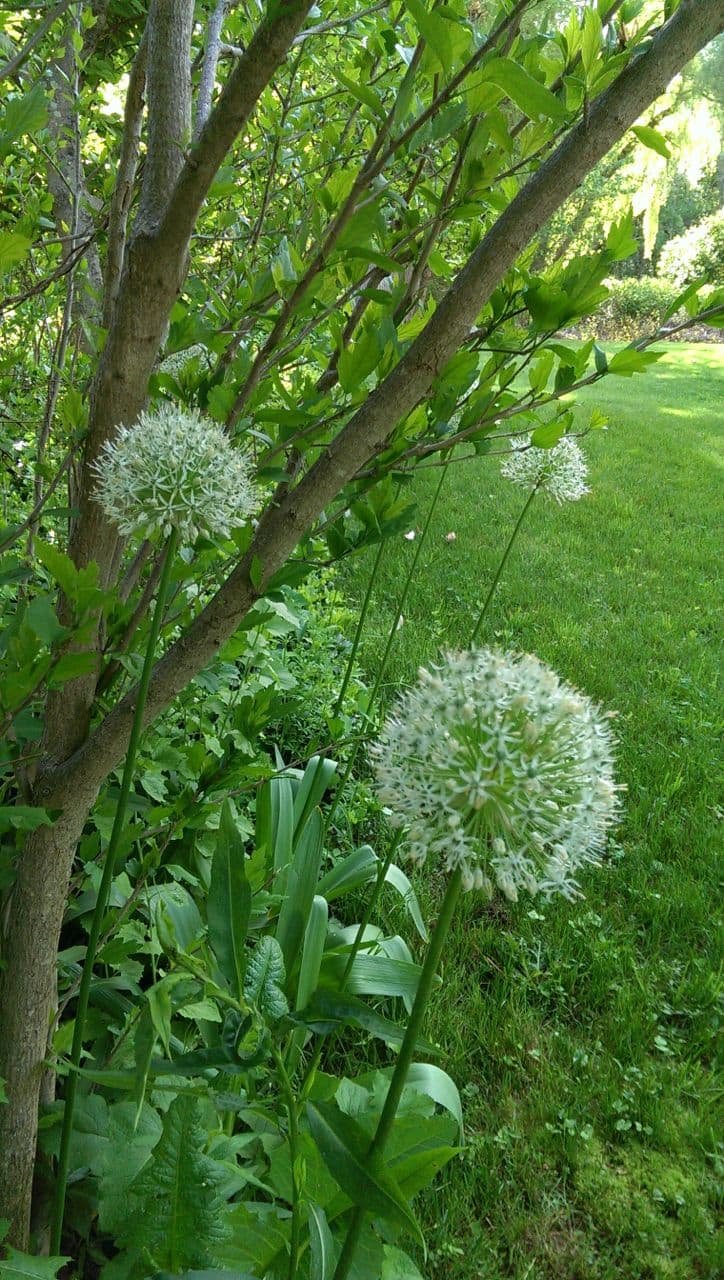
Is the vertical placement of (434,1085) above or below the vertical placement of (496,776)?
below

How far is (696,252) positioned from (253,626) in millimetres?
22359

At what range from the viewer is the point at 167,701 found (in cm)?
144

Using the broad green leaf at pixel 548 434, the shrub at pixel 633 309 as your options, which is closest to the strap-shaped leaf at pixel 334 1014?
the broad green leaf at pixel 548 434

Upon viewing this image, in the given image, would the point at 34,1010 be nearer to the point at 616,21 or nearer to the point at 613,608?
the point at 616,21

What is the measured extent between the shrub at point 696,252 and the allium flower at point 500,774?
20041 mm

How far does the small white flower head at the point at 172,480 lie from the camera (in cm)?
127

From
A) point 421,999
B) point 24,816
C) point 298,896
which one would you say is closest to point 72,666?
point 24,816

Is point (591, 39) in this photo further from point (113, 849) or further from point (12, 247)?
point (113, 849)

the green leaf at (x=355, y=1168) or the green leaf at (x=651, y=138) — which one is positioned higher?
the green leaf at (x=651, y=138)

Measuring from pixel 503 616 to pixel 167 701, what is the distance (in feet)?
12.2

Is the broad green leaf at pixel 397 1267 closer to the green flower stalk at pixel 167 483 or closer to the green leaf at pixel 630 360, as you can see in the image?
the green flower stalk at pixel 167 483

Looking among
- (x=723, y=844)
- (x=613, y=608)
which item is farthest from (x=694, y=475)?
(x=723, y=844)

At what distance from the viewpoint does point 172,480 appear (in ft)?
4.22

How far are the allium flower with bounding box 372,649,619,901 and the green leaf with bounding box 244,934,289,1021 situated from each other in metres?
0.41
